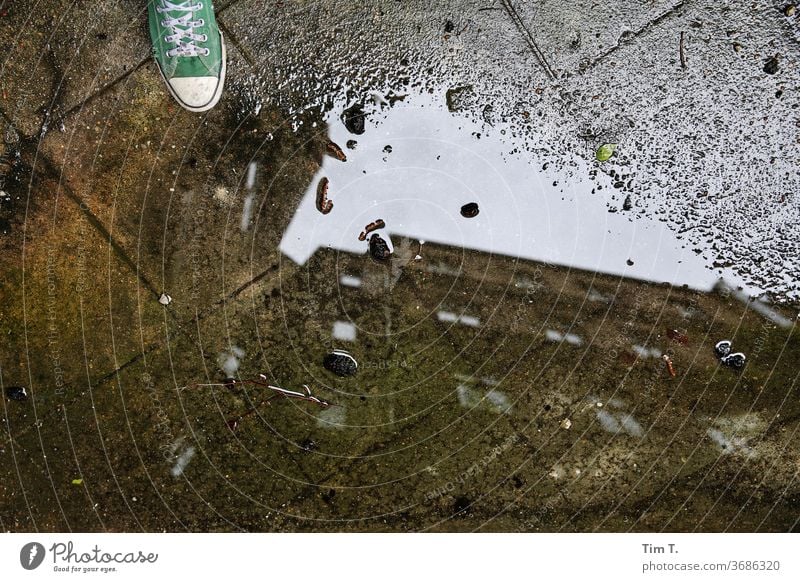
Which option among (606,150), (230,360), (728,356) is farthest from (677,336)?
(230,360)

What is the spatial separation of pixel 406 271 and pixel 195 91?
1393mm

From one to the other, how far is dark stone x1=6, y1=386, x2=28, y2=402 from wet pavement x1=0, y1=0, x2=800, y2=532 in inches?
0.6

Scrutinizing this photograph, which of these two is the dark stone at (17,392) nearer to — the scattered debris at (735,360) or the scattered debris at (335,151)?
the scattered debris at (335,151)

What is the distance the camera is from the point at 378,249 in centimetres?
290

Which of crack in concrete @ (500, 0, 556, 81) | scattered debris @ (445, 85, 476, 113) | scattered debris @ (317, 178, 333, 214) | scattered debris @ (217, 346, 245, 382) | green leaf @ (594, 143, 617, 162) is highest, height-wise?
crack in concrete @ (500, 0, 556, 81)

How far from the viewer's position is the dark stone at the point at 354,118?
2887 millimetres

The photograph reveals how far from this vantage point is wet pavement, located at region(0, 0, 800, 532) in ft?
9.44

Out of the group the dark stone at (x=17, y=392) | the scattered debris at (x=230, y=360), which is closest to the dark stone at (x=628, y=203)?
the scattered debris at (x=230, y=360)

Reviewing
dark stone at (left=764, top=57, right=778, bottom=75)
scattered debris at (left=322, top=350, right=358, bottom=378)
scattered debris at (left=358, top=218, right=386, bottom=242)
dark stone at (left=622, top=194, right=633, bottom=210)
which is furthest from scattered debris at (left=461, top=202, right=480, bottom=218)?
dark stone at (left=764, top=57, right=778, bottom=75)

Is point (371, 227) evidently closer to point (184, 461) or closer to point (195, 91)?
point (195, 91)

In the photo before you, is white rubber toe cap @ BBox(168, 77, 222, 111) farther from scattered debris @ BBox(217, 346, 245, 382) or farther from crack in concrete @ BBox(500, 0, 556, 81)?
crack in concrete @ BBox(500, 0, 556, 81)
